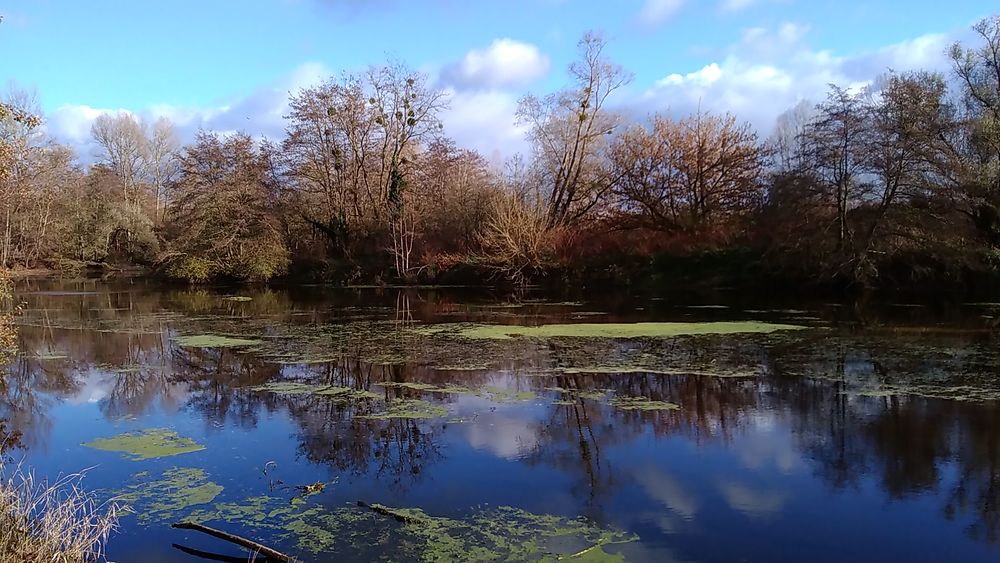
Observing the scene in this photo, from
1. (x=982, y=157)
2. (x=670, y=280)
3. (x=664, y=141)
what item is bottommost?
(x=670, y=280)

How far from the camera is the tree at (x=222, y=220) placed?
110 feet

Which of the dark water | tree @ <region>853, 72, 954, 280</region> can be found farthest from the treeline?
the dark water

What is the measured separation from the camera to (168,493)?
5641 mm

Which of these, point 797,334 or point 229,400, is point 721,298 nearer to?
point 797,334

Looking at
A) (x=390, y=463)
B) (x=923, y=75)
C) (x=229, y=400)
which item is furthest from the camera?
(x=923, y=75)

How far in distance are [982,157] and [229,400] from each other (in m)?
22.5

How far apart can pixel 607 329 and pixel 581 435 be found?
828cm

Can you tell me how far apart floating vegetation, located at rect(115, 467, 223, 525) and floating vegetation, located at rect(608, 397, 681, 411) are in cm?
443

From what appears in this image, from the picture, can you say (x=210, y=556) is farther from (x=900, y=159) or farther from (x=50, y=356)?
(x=900, y=159)

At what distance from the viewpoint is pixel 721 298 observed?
943 inches

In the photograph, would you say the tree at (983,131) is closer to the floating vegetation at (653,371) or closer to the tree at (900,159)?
the tree at (900,159)

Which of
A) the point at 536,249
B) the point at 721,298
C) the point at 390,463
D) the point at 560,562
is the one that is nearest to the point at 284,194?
the point at 536,249

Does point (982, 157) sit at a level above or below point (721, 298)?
above

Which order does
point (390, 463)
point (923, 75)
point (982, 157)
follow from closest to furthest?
1. point (390, 463)
2. point (982, 157)
3. point (923, 75)
